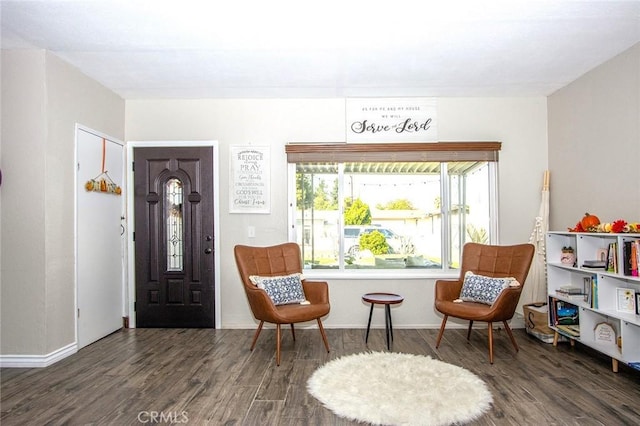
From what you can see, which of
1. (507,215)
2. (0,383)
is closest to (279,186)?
(507,215)

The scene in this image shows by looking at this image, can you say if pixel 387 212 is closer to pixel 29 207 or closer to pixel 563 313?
pixel 563 313

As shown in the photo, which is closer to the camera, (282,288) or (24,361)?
(24,361)

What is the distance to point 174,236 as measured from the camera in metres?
4.20

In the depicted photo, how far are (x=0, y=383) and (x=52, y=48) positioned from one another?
270cm

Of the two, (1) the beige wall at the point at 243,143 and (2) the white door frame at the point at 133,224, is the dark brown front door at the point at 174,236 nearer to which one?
(2) the white door frame at the point at 133,224

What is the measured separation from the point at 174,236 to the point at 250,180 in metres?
1.09

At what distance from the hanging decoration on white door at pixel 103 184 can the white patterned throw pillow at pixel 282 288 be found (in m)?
1.83

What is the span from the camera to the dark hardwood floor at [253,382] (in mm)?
2252

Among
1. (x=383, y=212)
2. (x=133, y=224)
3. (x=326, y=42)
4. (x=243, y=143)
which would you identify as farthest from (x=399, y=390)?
(x=133, y=224)

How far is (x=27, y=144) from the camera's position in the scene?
10.1 feet

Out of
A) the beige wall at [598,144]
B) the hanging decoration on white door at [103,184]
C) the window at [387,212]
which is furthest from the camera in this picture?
the window at [387,212]

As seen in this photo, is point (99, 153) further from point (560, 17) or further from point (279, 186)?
point (560, 17)

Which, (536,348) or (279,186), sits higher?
(279,186)

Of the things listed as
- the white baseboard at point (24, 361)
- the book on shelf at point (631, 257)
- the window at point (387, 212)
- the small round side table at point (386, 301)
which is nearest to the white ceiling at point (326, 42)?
the window at point (387, 212)
